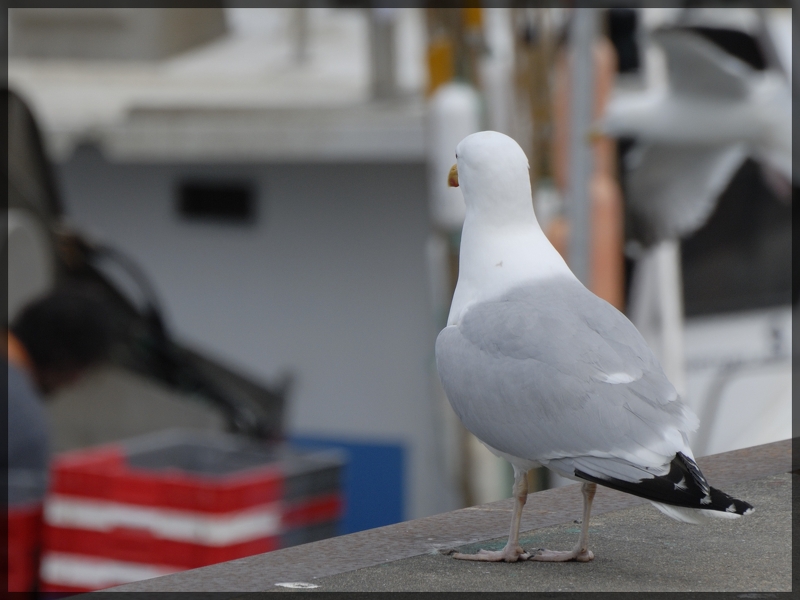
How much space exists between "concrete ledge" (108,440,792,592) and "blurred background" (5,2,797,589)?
13.9ft

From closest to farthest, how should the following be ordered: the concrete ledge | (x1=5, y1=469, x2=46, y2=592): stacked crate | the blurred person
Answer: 1. the concrete ledge
2. (x1=5, y1=469, x2=46, y2=592): stacked crate
3. the blurred person

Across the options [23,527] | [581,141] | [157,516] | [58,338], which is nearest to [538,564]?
[581,141]

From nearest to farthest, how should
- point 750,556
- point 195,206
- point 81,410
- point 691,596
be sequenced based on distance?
1. point 691,596
2. point 750,556
3. point 81,410
4. point 195,206

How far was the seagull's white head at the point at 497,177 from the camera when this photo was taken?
1.87 metres

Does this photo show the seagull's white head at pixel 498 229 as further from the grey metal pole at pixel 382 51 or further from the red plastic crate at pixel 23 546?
the grey metal pole at pixel 382 51

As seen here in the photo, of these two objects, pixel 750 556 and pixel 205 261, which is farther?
pixel 205 261

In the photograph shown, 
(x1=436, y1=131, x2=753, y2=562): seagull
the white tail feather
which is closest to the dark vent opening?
(x1=436, y1=131, x2=753, y2=562): seagull

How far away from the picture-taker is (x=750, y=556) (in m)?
1.83

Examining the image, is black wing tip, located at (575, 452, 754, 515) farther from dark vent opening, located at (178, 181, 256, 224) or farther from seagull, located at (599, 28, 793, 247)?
dark vent opening, located at (178, 181, 256, 224)

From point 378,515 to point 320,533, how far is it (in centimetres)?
146

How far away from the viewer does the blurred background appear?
700cm

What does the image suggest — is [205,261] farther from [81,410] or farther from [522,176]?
[522,176]

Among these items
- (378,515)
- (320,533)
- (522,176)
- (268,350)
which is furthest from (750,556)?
(268,350)

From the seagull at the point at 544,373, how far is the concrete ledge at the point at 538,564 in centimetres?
9
